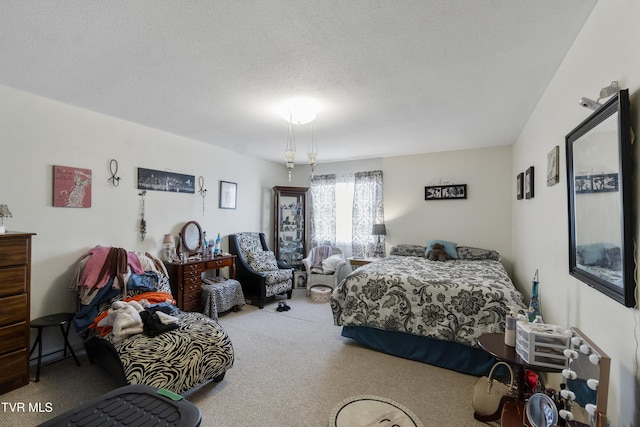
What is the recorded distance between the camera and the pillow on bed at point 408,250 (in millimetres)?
4762

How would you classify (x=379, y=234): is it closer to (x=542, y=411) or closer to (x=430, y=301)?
(x=430, y=301)

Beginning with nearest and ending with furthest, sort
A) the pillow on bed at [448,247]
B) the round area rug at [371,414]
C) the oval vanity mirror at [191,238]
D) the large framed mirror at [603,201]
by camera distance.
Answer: the large framed mirror at [603,201] < the round area rug at [371,414] < the oval vanity mirror at [191,238] < the pillow on bed at [448,247]

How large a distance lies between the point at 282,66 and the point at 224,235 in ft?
10.9

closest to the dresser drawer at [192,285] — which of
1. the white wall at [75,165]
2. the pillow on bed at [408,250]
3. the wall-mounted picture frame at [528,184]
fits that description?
the white wall at [75,165]

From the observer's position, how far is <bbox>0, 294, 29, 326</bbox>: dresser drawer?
86.7 inches

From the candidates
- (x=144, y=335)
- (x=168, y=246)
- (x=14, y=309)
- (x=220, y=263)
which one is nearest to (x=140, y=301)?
(x=144, y=335)

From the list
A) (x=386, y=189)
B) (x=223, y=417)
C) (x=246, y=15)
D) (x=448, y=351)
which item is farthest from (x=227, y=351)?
(x=386, y=189)

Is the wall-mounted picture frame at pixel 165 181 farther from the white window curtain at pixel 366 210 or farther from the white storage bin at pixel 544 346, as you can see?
the white storage bin at pixel 544 346

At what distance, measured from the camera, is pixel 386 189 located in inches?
211

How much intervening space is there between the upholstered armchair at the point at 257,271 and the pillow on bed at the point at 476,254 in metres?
2.81

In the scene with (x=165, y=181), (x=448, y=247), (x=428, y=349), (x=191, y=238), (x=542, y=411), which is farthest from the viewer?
(x=448, y=247)

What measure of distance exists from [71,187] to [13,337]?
56.5 inches

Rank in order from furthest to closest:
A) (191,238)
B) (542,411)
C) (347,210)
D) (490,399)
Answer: (347,210) → (191,238) → (490,399) → (542,411)

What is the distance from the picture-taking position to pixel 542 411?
1319 millimetres
